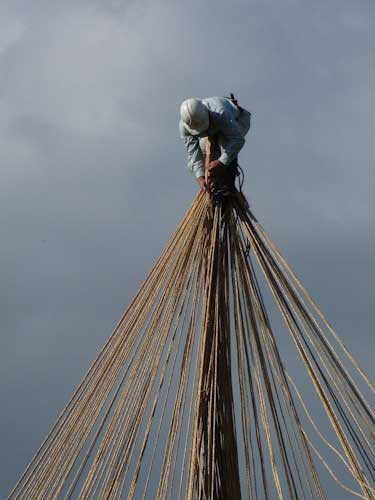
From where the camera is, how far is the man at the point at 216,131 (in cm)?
601

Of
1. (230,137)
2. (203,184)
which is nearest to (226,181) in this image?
(203,184)

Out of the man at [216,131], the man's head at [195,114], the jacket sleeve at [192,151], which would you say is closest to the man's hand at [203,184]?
the man at [216,131]

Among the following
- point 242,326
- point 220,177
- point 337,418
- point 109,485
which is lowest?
point 109,485

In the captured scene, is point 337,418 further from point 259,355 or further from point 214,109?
point 214,109

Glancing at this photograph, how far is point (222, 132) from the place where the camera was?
6.13 meters

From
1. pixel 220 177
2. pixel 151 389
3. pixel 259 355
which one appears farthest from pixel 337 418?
pixel 220 177

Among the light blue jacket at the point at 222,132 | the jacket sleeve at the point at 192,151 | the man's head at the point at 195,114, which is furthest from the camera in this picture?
the jacket sleeve at the point at 192,151

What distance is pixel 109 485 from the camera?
5.58 metres

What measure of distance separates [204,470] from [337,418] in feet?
2.20

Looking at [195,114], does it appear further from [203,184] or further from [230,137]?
[203,184]

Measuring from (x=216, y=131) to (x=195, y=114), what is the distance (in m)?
0.22

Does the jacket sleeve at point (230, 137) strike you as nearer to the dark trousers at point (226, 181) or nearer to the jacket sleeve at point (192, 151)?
the dark trousers at point (226, 181)

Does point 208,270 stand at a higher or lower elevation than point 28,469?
higher

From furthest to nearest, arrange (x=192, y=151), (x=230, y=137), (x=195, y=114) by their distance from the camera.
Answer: (x=192, y=151) < (x=230, y=137) < (x=195, y=114)
